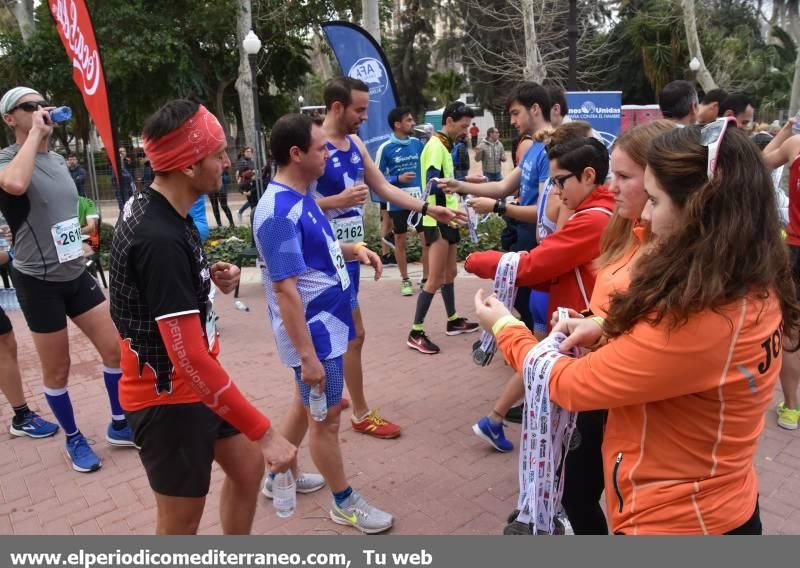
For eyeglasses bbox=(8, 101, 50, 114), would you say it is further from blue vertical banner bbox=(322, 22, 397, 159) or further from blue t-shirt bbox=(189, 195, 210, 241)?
blue vertical banner bbox=(322, 22, 397, 159)

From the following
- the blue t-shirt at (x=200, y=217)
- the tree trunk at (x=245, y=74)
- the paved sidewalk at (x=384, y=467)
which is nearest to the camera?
the paved sidewalk at (x=384, y=467)

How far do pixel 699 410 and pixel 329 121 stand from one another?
277cm

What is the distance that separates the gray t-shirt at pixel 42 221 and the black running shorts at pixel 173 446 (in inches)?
76.9

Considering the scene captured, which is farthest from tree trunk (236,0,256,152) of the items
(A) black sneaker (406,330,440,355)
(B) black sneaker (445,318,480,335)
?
(A) black sneaker (406,330,440,355)

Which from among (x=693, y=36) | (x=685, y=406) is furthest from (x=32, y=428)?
(x=693, y=36)

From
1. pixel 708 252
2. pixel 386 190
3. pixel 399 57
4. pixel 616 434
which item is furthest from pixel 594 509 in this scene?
pixel 399 57

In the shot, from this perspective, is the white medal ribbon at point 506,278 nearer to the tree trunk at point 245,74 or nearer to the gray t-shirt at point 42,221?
the gray t-shirt at point 42,221

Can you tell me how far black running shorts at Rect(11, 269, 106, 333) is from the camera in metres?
3.60

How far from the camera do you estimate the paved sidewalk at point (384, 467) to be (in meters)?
3.11

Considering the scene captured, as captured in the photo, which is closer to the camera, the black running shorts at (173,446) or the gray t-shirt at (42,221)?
the black running shorts at (173,446)

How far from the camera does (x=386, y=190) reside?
12.8ft

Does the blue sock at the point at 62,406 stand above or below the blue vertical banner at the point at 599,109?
below

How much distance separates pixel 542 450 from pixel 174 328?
1.21 meters

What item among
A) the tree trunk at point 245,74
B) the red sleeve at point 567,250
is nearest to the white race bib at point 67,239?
the red sleeve at point 567,250
